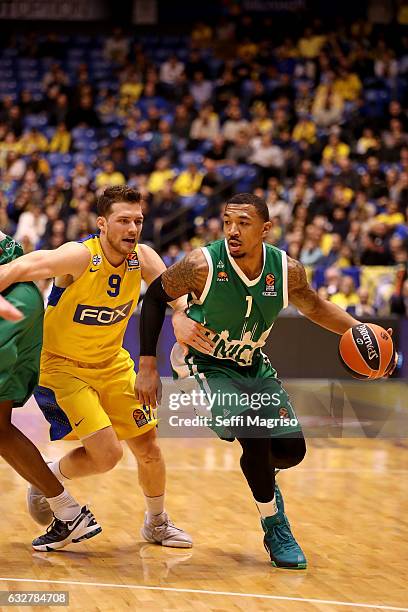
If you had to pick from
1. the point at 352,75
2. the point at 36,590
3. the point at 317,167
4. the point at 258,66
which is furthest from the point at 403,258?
the point at 36,590

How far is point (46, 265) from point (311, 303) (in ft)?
4.53

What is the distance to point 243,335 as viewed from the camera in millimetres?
5113

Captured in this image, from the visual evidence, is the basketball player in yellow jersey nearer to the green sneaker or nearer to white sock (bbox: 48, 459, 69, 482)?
white sock (bbox: 48, 459, 69, 482)

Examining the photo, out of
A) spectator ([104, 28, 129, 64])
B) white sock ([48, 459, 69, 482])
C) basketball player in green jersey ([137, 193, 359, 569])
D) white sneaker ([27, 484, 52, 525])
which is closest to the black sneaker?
white sneaker ([27, 484, 52, 525])

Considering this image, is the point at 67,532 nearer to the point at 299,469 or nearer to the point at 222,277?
the point at 222,277

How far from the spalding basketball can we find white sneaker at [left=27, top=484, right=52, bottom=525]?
1.79 meters

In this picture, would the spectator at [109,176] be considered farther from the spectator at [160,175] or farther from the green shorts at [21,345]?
the green shorts at [21,345]

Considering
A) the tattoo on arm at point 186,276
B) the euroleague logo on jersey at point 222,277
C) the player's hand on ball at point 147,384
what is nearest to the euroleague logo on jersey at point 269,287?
the euroleague logo on jersey at point 222,277

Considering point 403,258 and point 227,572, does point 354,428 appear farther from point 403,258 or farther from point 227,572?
point 403,258

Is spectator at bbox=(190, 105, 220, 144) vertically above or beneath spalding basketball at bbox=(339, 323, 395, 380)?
above

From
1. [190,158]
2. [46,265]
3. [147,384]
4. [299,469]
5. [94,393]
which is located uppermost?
[190,158]

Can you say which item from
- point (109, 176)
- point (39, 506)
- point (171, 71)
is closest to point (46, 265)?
point (39, 506)

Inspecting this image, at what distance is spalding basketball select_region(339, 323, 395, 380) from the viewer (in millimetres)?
5082

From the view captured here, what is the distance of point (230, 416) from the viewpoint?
5.02 m
